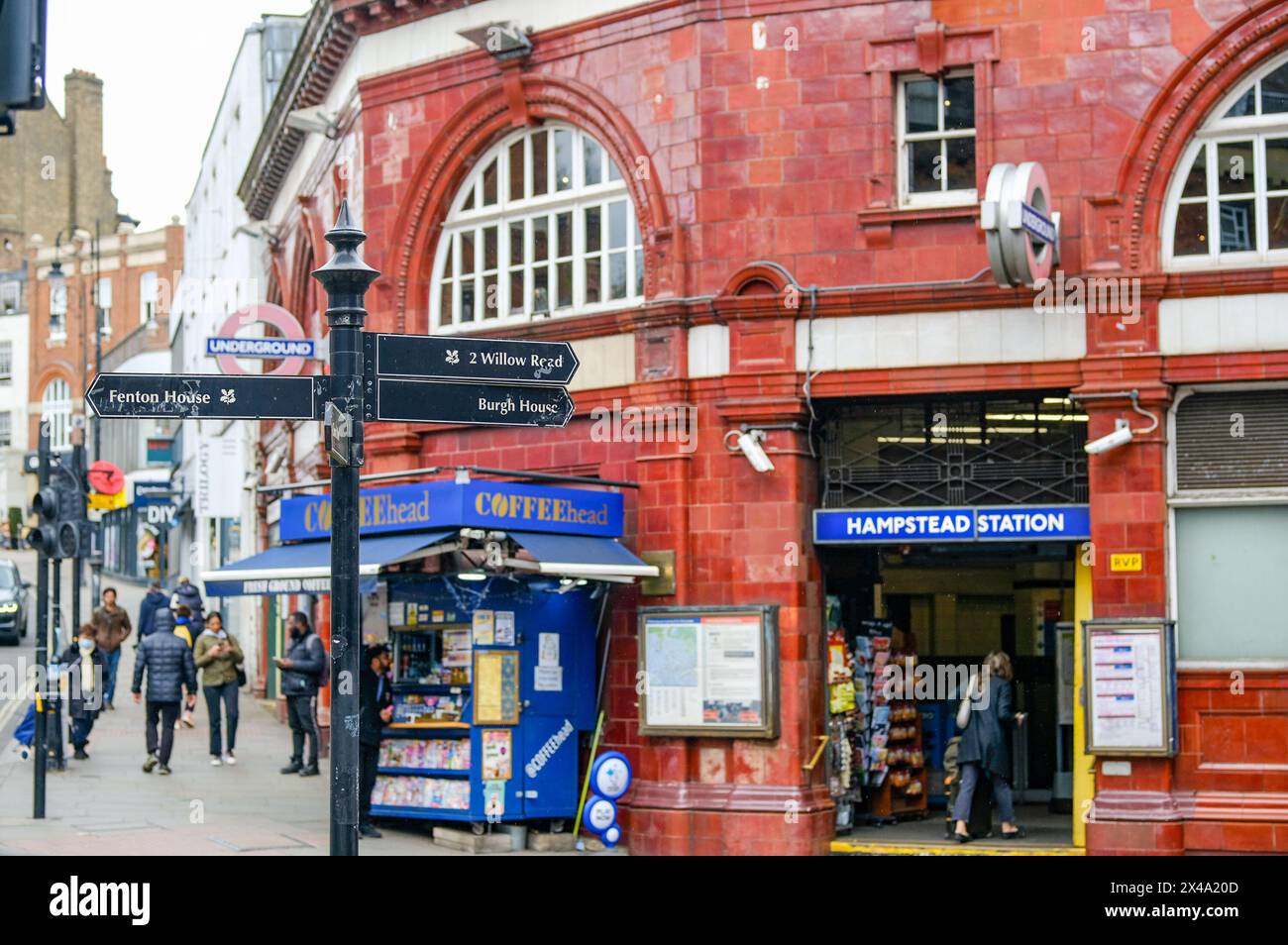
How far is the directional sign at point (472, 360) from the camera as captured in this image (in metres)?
9.70

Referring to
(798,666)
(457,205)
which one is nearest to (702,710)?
(798,666)

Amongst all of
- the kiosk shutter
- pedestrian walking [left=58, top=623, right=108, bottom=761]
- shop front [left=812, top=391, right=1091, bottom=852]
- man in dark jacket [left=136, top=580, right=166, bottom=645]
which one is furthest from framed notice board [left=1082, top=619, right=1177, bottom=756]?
man in dark jacket [left=136, top=580, right=166, bottom=645]

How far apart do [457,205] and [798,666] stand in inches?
240

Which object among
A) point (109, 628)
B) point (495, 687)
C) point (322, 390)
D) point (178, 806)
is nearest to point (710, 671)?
point (495, 687)

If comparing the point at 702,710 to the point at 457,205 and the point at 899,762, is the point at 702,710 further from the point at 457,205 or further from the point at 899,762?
the point at 457,205

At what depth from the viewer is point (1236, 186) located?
51.2 ft

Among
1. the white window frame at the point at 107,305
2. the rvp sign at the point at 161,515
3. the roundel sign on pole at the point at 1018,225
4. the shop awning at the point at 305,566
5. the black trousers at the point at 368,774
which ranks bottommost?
the black trousers at the point at 368,774

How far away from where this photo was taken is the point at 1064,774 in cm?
1825

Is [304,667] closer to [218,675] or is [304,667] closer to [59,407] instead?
[218,675]

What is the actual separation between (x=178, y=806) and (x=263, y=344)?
5.67 metres

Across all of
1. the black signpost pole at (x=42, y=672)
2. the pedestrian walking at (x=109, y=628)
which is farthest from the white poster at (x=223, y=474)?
the black signpost pole at (x=42, y=672)

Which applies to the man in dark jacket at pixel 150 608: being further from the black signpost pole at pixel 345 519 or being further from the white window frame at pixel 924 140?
the black signpost pole at pixel 345 519

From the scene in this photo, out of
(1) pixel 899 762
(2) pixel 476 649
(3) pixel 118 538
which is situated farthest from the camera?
(3) pixel 118 538

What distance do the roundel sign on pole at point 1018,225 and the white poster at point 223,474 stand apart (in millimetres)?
20879
